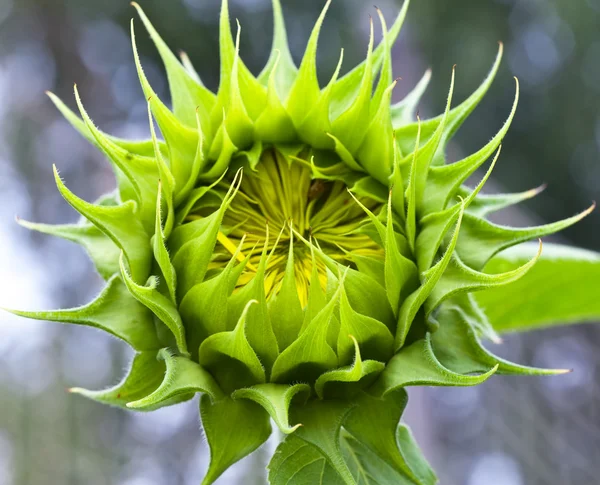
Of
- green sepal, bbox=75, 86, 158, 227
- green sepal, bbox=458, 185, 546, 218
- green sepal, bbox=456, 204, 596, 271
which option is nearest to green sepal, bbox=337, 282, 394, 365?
green sepal, bbox=456, 204, 596, 271

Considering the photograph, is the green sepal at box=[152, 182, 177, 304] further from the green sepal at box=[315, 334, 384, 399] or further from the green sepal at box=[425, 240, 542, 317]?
the green sepal at box=[425, 240, 542, 317]

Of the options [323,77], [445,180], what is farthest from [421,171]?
[323,77]

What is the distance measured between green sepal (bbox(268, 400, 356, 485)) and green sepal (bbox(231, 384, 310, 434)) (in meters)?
0.03

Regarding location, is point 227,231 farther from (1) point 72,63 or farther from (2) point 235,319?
(1) point 72,63

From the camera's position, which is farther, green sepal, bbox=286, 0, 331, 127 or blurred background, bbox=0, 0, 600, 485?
blurred background, bbox=0, 0, 600, 485

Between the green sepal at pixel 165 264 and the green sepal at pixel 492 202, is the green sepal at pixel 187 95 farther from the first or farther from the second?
the green sepal at pixel 492 202

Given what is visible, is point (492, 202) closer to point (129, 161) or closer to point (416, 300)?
point (416, 300)

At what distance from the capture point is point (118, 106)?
34.0ft

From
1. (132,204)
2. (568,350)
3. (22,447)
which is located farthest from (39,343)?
(132,204)

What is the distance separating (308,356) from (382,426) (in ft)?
0.69

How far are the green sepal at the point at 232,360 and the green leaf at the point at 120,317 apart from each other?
0.14 metres

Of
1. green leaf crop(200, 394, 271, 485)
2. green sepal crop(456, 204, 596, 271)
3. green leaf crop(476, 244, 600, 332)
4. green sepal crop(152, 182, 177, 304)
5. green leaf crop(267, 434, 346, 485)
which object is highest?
green sepal crop(152, 182, 177, 304)

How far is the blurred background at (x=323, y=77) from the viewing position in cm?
576

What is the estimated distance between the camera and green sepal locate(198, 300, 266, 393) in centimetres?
134
